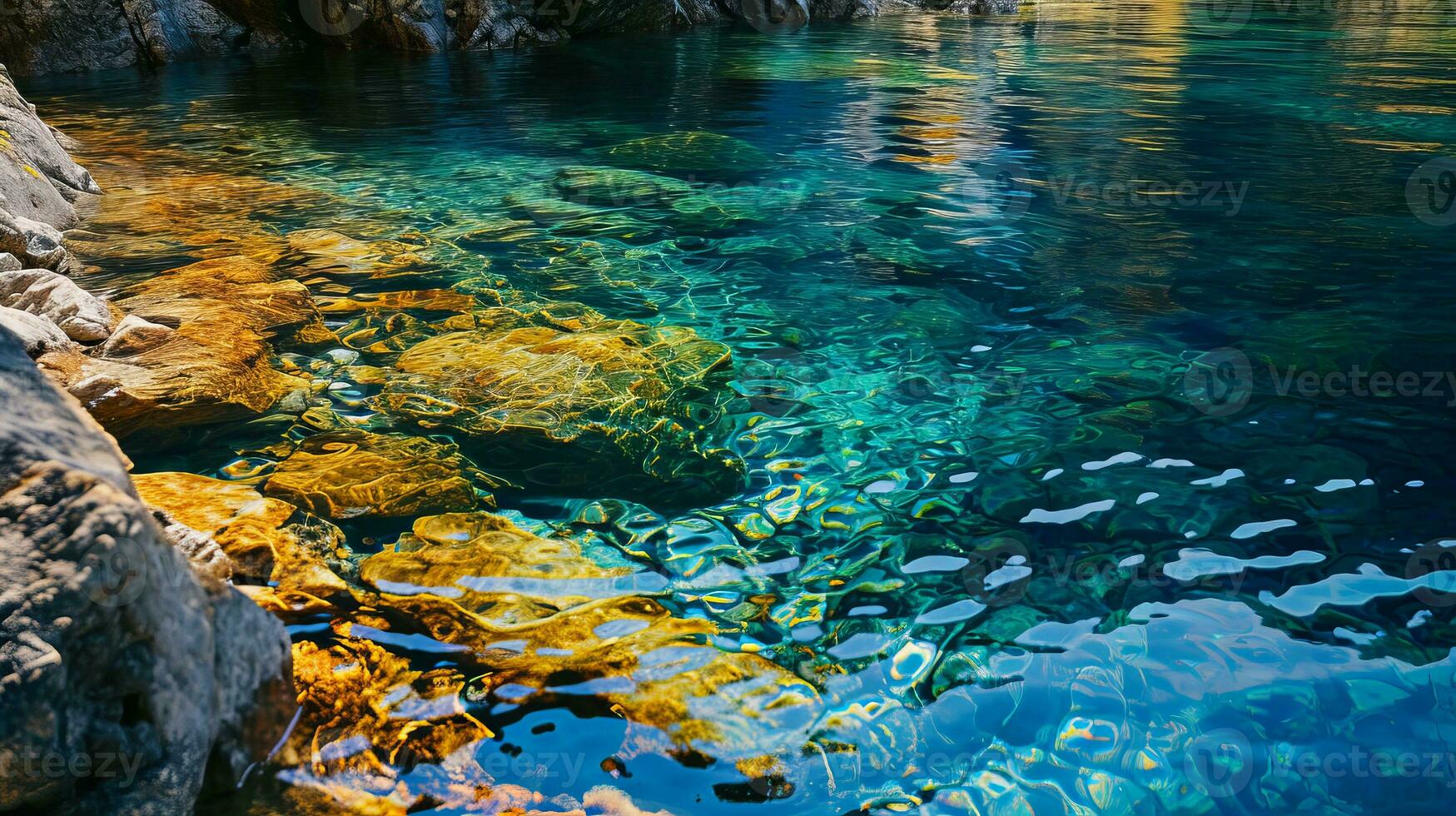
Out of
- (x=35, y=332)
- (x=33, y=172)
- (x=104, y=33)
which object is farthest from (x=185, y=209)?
(x=104, y=33)

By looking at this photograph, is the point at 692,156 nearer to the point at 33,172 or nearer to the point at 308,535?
Result: the point at 33,172

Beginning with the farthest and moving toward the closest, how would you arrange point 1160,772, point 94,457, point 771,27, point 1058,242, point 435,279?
point 771,27
point 1058,242
point 435,279
point 1160,772
point 94,457

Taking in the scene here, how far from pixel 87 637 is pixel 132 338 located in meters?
3.63

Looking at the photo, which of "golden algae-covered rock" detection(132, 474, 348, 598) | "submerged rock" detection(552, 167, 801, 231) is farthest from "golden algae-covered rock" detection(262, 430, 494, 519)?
"submerged rock" detection(552, 167, 801, 231)

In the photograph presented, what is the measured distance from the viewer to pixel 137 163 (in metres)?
10.2

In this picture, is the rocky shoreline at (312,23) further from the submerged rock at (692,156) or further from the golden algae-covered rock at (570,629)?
the golden algae-covered rock at (570,629)

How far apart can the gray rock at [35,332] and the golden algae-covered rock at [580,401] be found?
1667 mm

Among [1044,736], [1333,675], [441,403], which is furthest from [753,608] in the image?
[441,403]

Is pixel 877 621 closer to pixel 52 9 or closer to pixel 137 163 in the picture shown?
pixel 137 163

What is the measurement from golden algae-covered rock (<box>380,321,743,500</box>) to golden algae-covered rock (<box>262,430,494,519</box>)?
0.21 meters

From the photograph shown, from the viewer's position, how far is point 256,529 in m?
3.56

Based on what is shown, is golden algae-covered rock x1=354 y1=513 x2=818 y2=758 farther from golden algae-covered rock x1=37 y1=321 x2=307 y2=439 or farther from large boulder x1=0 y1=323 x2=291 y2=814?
golden algae-covered rock x1=37 y1=321 x2=307 y2=439

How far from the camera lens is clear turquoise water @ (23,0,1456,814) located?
278cm

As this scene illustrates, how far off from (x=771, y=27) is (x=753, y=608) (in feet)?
83.1
